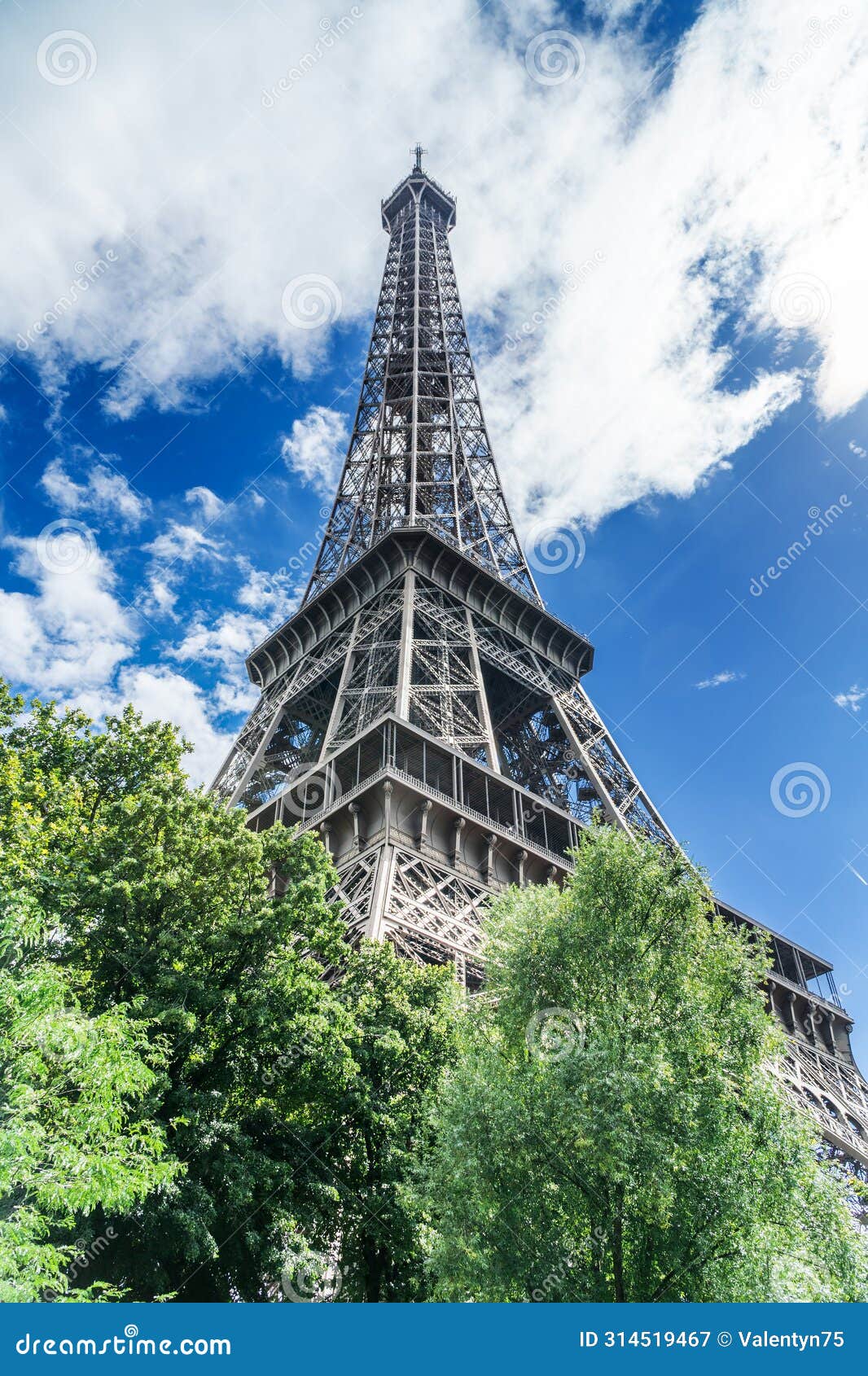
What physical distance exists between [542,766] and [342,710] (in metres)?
12.0

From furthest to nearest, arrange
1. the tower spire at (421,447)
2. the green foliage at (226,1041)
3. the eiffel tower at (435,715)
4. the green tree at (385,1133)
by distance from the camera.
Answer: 1. the tower spire at (421,447)
2. the eiffel tower at (435,715)
3. the green tree at (385,1133)
4. the green foliage at (226,1041)

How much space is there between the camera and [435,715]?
1329 inches

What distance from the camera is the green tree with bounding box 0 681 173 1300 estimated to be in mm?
9141

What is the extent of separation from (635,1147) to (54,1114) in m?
7.55

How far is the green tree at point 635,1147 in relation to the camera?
1064cm

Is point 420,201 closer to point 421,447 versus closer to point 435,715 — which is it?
point 421,447

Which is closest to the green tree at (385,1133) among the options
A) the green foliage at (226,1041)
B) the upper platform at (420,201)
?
the green foliage at (226,1041)

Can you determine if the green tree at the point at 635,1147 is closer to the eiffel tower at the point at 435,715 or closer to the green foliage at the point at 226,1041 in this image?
the green foliage at the point at 226,1041

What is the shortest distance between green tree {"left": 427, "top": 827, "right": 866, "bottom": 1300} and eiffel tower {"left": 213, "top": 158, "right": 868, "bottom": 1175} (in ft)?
30.6

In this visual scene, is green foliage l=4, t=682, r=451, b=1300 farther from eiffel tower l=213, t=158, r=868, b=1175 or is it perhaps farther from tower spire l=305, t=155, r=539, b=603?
tower spire l=305, t=155, r=539, b=603

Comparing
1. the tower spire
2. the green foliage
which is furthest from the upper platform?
the green foliage

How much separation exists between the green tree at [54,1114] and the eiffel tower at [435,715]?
10638 millimetres

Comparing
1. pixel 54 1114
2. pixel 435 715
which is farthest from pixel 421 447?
pixel 54 1114
